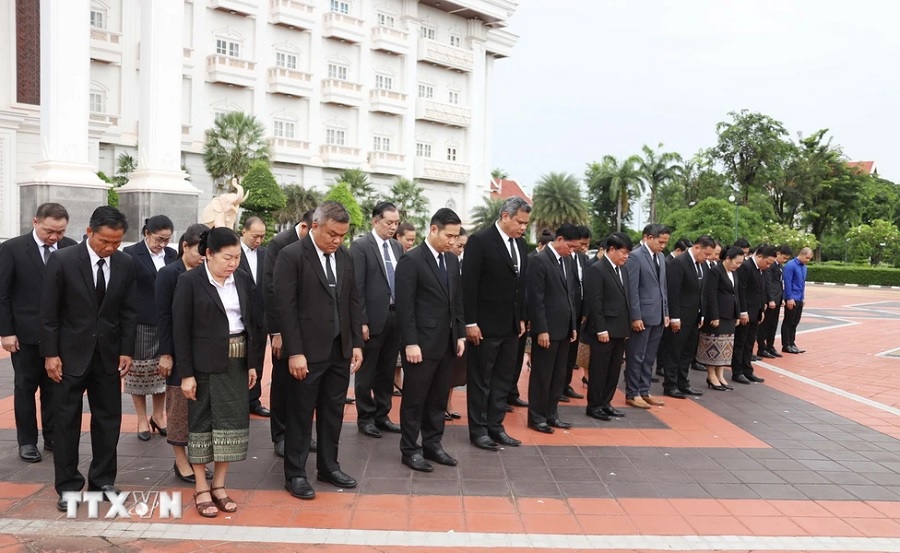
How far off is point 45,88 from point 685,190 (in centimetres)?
4490

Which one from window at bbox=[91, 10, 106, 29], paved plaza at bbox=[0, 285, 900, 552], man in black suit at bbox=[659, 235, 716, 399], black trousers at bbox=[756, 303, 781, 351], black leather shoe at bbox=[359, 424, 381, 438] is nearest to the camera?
paved plaza at bbox=[0, 285, 900, 552]

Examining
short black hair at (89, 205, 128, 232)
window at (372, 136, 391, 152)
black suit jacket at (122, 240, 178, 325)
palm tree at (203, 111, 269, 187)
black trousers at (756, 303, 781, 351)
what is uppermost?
window at (372, 136, 391, 152)

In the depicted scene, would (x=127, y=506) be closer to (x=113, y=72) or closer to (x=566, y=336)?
(x=566, y=336)

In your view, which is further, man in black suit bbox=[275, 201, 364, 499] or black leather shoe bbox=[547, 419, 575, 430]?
black leather shoe bbox=[547, 419, 575, 430]

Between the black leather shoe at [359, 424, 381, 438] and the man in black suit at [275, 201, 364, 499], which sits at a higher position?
the man in black suit at [275, 201, 364, 499]

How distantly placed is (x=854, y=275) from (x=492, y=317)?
38.8m

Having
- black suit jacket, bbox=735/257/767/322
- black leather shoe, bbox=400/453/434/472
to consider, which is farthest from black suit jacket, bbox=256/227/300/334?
black suit jacket, bbox=735/257/767/322

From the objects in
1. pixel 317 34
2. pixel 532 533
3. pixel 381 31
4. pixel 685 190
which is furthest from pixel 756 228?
pixel 532 533

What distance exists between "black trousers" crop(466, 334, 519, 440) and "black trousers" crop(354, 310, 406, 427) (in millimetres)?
810

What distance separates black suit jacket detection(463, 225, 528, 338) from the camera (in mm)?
5922

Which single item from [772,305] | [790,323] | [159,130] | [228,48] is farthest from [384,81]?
[772,305]

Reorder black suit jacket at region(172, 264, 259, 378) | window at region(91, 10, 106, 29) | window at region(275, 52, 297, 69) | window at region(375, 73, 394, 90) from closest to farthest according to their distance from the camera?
black suit jacket at region(172, 264, 259, 378) → window at region(91, 10, 106, 29) → window at region(275, 52, 297, 69) → window at region(375, 73, 394, 90)

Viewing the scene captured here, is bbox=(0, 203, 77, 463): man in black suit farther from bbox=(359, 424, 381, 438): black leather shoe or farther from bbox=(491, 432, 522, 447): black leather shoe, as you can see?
bbox=(491, 432, 522, 447): black leather shoe

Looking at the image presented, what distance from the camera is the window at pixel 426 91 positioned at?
41.4m
